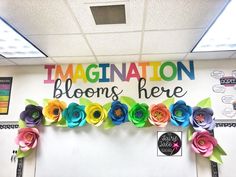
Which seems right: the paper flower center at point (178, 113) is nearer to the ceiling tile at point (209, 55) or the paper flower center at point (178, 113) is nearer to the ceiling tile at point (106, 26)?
the ceiling tile at point (209, 55)

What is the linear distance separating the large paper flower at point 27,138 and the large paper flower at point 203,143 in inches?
80.4

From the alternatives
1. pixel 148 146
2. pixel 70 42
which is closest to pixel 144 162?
pixel 148 146

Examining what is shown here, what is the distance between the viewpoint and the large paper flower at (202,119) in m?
2.79

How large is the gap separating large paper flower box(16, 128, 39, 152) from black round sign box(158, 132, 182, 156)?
1.64 m

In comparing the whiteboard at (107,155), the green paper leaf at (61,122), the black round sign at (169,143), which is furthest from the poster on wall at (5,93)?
the black round sign at (169,143)

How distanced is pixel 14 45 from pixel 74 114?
1135 mm

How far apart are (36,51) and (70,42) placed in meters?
0.58

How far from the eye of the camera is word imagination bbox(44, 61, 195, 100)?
3.08 metres

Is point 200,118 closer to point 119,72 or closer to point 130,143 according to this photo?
point 130,143

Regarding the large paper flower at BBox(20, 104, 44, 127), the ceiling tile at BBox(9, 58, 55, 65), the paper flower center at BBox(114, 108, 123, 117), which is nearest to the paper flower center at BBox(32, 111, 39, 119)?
the large paper flower at BBox(20, 104, 44, 127)

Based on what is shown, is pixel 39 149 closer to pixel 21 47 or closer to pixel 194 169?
pixel 21 47

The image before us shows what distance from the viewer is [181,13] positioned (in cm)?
196

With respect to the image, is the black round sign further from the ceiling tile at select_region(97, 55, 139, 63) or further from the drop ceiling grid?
the drop ceiling grid

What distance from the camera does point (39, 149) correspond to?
9.82 feet
